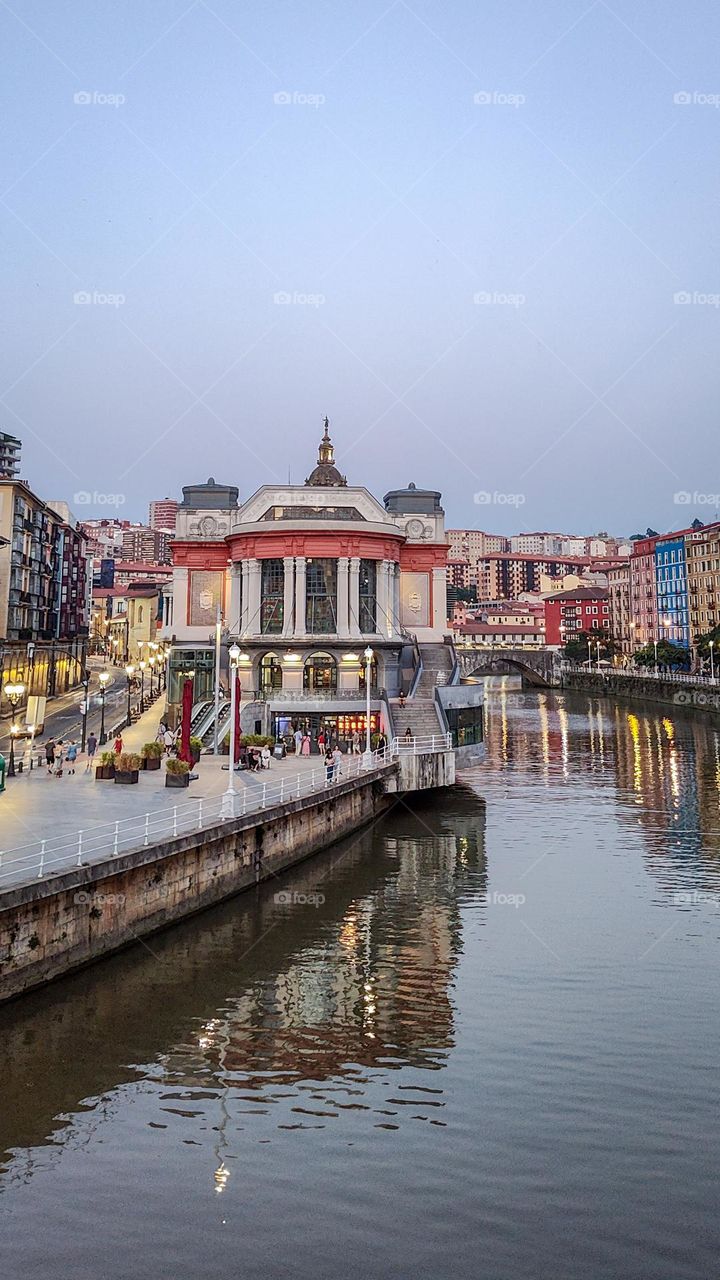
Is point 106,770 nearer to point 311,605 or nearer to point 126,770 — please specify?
point 126,770

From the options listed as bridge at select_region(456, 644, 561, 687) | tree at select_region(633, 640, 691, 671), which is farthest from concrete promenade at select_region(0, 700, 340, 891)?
bridge at select_region(456, 644, 561, 687)

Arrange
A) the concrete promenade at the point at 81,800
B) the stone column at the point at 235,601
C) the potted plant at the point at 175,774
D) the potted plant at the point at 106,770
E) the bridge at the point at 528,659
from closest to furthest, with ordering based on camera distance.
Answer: the concrete promenade at the point at 81,800
the potted plant at the point at 175,774
the potted plant at the point at 106,770
the stone column at the point at 235,601
the bridge at the point at 528,659

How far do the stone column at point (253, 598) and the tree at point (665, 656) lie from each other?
94869 mm

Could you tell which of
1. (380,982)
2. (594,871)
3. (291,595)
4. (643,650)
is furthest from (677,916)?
(643,650)

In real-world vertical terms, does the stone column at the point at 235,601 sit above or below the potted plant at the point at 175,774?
above

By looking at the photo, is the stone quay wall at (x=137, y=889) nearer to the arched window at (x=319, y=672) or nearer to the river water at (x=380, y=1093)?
the river water at (x=380, y=1093)

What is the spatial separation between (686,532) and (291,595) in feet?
370

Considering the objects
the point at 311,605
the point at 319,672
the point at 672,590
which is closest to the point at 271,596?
the point at 311,605

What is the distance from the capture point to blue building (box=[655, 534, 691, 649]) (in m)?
157

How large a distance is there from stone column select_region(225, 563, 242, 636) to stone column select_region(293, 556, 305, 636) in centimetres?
471

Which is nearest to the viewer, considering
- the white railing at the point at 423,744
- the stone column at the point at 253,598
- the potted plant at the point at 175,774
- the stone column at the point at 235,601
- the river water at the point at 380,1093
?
the river water at the point at 380,1093

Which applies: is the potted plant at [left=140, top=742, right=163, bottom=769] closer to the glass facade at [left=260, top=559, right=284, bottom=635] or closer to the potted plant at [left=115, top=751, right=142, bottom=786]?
the potted plant at [left=115, top=751, right=142, bottom=786]

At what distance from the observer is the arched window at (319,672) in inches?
2386

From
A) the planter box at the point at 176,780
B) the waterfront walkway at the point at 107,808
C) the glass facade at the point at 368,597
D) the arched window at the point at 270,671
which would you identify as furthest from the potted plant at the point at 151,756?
the glass facade at the point at 368,597
